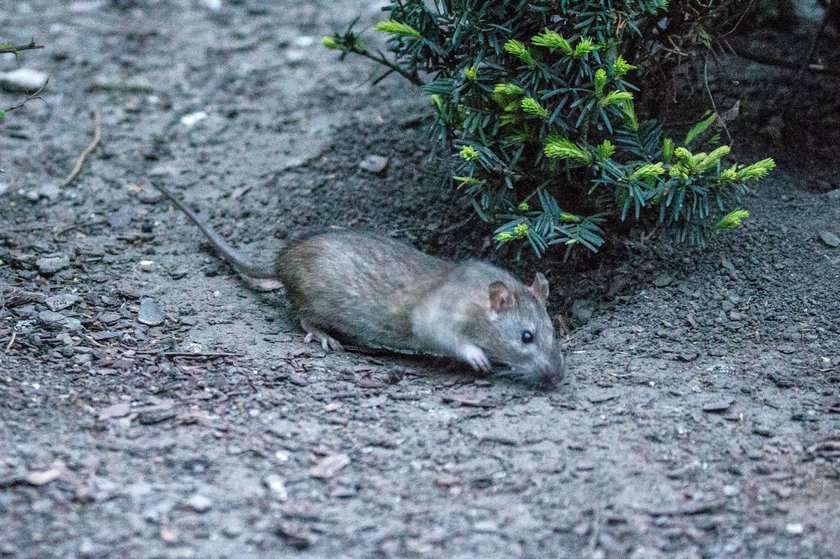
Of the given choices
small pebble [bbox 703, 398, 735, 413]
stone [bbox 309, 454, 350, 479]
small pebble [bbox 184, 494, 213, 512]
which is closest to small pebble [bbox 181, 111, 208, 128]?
stone [bbox 309, 454, 350, 479]

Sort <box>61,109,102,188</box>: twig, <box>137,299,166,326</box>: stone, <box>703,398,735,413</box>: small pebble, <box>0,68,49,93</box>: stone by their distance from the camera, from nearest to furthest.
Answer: <box>703,398,735,413</box>: small pebble, <box>137,299,166,326</box>: stone, <box>61,109,102,188</box>: twig, <box>0,68,49,93</box>: stone

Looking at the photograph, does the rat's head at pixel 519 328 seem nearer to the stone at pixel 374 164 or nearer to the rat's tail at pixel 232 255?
the rat's tail at pixel 232 255

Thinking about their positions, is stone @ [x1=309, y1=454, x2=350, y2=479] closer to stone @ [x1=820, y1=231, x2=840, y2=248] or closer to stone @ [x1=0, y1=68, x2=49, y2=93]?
stone @ [x1=820, y1=231, x2=840, y2=248]

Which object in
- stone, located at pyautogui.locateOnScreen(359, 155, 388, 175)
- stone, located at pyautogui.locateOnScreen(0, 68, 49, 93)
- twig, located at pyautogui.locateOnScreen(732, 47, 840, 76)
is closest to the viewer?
twig, located at pyautogui.locateOnScreen(732, 47, 840, 76)

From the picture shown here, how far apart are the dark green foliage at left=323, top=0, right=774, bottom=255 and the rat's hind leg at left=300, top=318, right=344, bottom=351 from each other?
1220 millimetres

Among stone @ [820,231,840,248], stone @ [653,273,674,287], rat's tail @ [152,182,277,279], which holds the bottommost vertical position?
rat's tail @ [152,182,277,279]

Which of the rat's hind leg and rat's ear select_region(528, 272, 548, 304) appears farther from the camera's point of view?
the rat's hind leg

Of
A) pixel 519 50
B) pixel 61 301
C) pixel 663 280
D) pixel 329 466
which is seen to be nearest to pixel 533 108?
pixel 519 50

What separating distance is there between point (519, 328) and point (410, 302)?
706 mm

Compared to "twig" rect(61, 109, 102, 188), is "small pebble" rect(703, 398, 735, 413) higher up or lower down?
higher up

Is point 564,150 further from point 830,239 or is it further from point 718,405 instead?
point 830,239

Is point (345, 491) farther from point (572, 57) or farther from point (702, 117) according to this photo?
point (702, 117)

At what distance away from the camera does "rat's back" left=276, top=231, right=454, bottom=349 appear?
6133 mm

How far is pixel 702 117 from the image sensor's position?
6422mm
